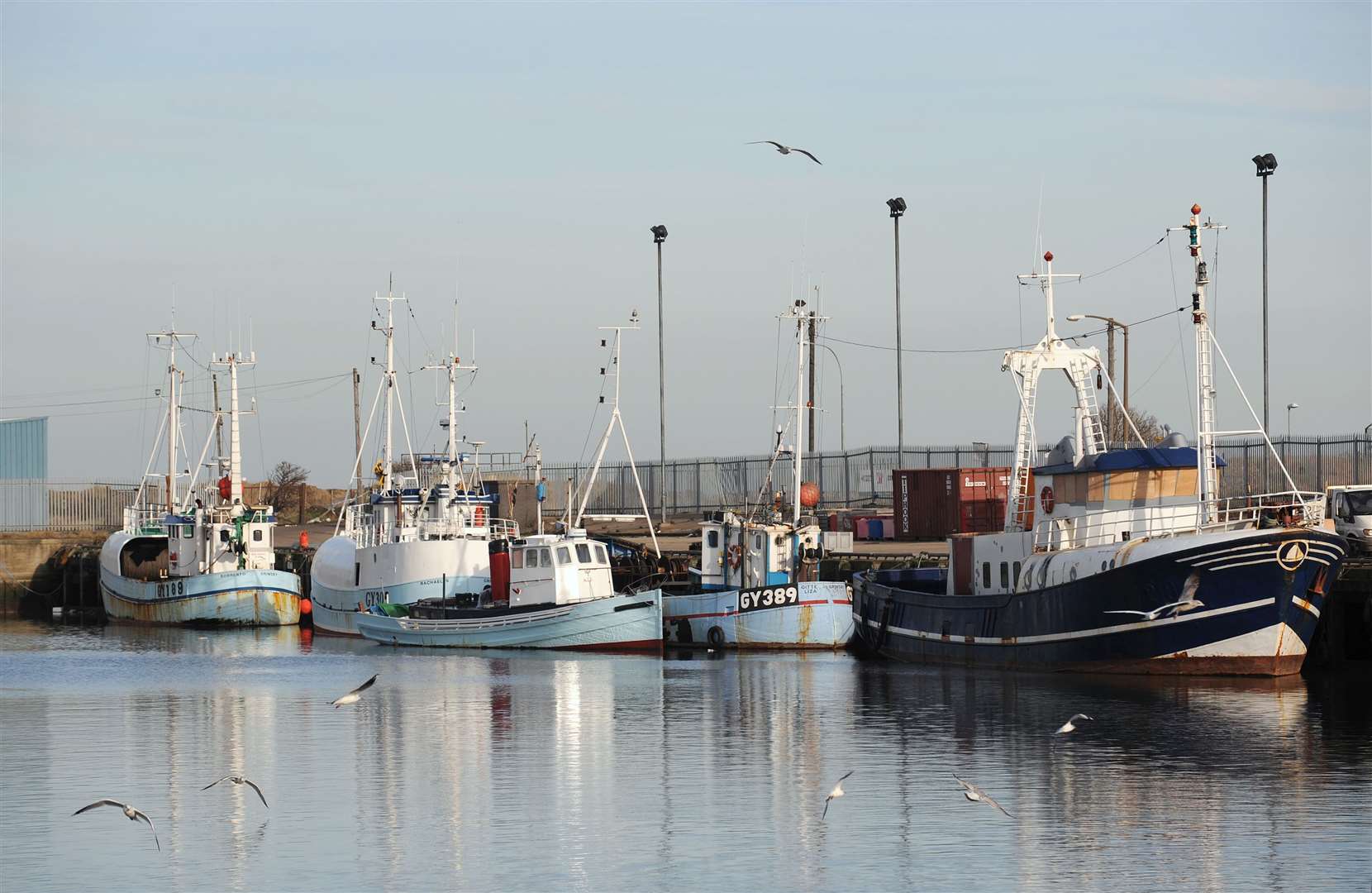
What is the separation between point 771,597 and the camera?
49.6 m

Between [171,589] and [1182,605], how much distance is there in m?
44.8

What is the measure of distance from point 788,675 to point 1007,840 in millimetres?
21504

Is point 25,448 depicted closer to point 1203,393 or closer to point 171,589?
point 171,589

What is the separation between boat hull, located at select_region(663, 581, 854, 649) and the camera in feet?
163

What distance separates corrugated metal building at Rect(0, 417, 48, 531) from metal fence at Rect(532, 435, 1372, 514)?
27031 millimetres

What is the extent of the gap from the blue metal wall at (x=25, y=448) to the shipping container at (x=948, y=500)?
162ft

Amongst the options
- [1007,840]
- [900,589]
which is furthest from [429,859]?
[900,589]

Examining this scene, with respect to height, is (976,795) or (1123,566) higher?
(1123,566)

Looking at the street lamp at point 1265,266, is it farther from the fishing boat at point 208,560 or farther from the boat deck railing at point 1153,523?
the fishing boat at point 208,560

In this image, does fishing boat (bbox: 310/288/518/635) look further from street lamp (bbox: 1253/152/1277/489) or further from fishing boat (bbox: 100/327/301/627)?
street lamp (bbox: 1253/152/1277/489)

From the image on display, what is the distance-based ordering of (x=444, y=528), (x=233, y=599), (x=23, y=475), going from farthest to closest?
(x=23, y=475) < (x=233, y=599) < (x=444, y=528)

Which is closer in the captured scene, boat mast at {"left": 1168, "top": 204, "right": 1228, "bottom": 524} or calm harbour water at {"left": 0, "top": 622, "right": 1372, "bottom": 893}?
calm harbour water at {"left": 0, "top": 622, "right": 1372, "bottom": 893}

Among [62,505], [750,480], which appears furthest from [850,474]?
[62,505]

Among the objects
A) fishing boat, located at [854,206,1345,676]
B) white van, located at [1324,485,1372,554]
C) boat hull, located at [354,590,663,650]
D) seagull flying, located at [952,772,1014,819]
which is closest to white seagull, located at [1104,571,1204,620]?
fishing boat, located at [854,206,1345,676]
